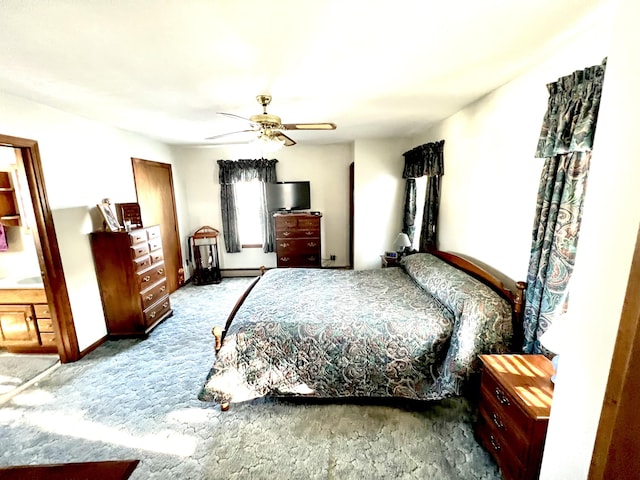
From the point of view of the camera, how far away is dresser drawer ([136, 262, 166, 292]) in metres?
3.05

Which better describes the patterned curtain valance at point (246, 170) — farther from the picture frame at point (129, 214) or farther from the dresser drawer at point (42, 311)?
the dresser drawer at point (42, 311)

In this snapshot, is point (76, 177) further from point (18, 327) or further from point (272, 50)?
point (272, 50)

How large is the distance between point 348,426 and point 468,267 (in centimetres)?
162

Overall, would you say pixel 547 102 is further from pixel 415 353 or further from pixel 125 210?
pixel 125 210

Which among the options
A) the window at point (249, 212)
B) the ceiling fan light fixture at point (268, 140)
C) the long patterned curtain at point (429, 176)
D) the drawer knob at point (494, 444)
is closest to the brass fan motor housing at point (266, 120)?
the ceiling fan light fixture at point (268, 140)

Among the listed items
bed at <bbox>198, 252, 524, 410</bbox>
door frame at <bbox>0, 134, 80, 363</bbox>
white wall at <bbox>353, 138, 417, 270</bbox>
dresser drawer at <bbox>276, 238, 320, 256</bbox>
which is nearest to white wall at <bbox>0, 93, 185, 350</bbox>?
door frame at <bbox>0, 134, 80, 363</bbox>

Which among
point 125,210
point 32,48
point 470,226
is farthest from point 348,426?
point 125,210

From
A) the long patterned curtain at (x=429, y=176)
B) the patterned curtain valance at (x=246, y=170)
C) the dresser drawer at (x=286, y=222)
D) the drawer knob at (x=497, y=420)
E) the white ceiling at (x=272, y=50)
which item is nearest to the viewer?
the white ceiling at (x=272, y=50)

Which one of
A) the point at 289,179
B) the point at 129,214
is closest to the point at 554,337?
the point at 129,214

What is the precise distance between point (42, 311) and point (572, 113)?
445 centimetres

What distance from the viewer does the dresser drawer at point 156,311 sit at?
3.11 m

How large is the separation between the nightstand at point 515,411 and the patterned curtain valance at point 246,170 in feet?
13.6

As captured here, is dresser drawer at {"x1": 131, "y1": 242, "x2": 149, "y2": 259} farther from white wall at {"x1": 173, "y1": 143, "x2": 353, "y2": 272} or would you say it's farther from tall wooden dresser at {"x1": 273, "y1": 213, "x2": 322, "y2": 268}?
tall wooden dresser at {"x1": 273, "y1": 213, "x2": 322, "y2": 268}

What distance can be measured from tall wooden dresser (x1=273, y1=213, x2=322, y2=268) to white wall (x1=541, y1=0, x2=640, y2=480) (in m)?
3.85
